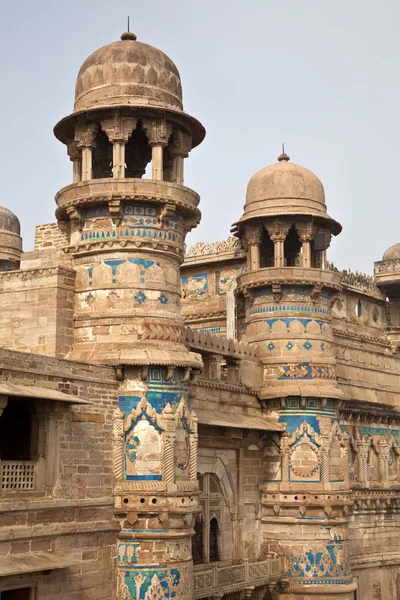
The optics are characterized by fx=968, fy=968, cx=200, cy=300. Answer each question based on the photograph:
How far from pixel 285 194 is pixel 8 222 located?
9.92m

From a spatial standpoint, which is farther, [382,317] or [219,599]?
[382,317]

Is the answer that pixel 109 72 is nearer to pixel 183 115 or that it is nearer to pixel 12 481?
pixel 183 115

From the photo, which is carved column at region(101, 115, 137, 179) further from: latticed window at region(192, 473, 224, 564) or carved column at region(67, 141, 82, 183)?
latticed window at region(192, 473, 224, 564)

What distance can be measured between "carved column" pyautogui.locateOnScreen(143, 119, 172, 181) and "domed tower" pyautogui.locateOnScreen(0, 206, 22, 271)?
420 inches

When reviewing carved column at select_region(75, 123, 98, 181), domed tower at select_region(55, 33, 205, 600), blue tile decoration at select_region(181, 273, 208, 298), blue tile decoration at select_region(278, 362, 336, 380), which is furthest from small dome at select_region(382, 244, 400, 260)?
carved column at select_region(75, 123, 98, 181)

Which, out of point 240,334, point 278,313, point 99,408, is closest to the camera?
point 99,408

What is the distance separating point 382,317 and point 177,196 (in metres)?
13.0

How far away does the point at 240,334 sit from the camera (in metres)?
25.3

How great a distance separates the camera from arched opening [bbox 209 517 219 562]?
21.2 metres

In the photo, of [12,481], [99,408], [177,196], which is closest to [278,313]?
[177,196]

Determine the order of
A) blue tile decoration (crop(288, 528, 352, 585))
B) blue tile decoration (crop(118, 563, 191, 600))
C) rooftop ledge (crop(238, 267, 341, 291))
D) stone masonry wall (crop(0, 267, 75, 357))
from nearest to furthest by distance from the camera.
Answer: blue tile decoration (crop(118, 563, 191, 600)) → stone masonry wall (crop(0, 267, 75, 357)) → blue tile decoration (crop(288, 528, 352, 585)) → rooftop ledge (crop(238, 267, 341, 291))

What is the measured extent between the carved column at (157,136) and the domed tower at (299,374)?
17.5 feet

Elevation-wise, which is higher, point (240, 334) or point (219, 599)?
point (240, 334)

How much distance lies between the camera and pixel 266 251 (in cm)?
2519
